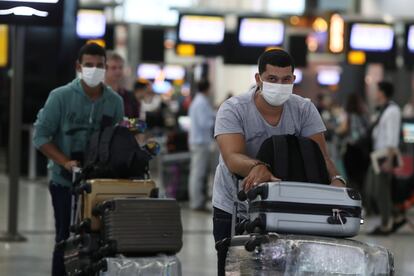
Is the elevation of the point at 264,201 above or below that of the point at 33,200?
above

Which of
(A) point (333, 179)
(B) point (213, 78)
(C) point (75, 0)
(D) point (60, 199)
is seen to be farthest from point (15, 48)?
(B) point (213, 78)

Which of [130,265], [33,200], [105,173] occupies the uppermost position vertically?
[105,173]

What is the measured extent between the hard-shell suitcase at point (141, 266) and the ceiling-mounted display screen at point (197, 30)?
15.1 m

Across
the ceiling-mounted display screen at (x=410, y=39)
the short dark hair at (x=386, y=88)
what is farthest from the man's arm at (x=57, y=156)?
the ceiling-mounted display screen at (x=410, y=39)

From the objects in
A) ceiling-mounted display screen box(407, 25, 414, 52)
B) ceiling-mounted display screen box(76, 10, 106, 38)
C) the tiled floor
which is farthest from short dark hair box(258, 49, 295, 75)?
ceiling-mounted display screen box(407, 25, 414, 52)

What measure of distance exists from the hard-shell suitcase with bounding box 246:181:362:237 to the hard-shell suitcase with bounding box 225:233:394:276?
0.08m

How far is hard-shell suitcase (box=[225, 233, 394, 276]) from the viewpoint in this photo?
5.56m

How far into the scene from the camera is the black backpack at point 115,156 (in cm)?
750

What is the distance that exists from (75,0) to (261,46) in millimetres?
6936

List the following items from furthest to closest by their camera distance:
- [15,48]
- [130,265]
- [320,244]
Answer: [15,48]
[130,265]
[320,244]

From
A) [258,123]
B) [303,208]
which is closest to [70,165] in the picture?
[258,123]

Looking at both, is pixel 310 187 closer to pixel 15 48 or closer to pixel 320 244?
pixel 320 244

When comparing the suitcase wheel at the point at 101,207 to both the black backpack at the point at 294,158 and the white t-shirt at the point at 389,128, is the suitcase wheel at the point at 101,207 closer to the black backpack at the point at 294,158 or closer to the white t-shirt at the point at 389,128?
the black backpack at the point at 294,158

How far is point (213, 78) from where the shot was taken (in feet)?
122
